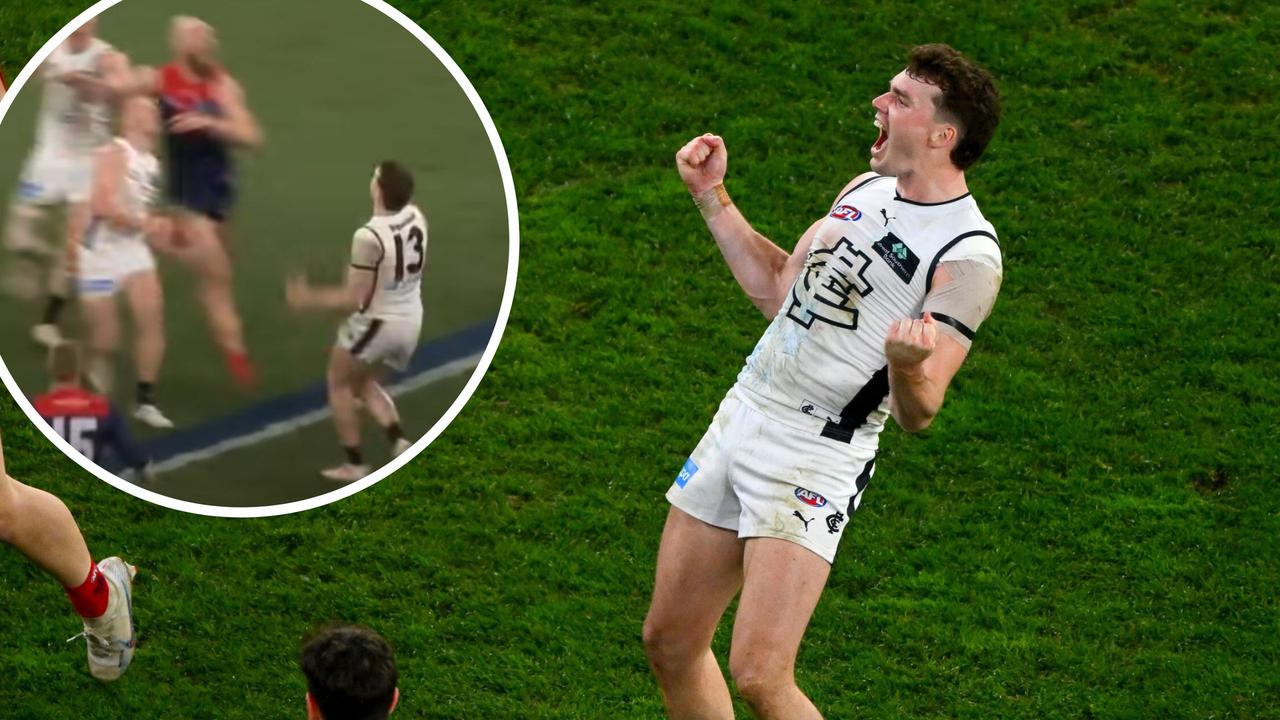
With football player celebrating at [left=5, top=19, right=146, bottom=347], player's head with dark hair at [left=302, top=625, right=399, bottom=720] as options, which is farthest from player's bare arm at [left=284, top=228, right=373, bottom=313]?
player's head with dark hair at [left=302, top=625, right=399, bottom=720]

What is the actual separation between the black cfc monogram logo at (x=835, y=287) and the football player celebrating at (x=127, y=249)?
1.82m

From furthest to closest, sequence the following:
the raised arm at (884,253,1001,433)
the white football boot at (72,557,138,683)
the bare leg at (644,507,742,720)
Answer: the white football boot at (72,557,138,683) → the bare leg at (644,507,742,720) → the raised arm at (884,253,1001,433)

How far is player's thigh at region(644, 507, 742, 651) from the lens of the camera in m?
5.57

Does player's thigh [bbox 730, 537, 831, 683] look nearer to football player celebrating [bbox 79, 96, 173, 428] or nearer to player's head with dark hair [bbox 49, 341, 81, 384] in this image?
football player celebrating [bbox 79, 96, 173, 428]

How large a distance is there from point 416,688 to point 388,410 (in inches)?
68.2

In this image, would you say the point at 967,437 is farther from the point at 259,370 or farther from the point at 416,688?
the point at 259,370

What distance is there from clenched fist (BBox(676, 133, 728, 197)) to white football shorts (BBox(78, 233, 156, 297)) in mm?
1680

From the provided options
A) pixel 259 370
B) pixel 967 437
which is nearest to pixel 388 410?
pixel 259 370

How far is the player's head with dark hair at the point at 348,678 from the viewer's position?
14.2 feet

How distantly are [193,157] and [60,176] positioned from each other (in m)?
0.36

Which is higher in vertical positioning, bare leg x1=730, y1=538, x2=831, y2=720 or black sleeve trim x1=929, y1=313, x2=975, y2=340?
black sleeve trim x1=929, y1=313, x2=975, y2=340

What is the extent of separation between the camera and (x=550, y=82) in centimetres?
916

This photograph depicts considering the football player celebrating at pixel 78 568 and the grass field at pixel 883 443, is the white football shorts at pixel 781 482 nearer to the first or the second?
the grass field at pixel 883 443

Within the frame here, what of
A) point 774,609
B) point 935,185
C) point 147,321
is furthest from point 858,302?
point 147,321
